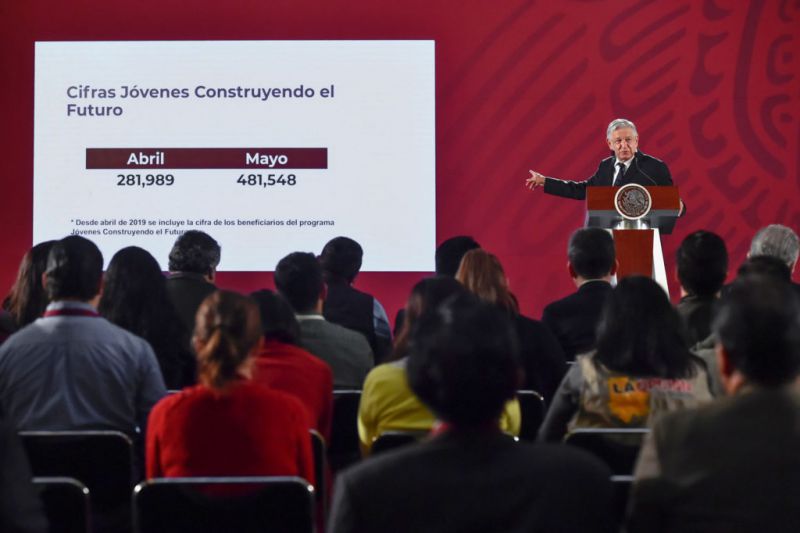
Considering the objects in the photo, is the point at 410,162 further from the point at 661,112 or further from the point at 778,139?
the point at 778,139

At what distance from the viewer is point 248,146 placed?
7.60 m

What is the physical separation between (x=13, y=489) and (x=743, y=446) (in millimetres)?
1126

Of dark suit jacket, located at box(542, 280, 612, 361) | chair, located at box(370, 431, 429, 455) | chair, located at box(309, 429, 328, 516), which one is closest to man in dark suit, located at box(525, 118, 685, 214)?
dark suit jacket, located at box(542, 280, 612, 361)

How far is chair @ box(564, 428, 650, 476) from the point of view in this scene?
95.8 inches

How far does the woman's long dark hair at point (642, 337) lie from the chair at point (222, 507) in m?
0.96

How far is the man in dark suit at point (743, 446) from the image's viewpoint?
1586mm

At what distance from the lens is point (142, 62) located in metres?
7.63

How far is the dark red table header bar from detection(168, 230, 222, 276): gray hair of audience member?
125 inches

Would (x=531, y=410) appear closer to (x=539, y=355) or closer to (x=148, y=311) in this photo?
(x=539, y=355)

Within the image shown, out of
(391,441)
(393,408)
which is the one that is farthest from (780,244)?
(391,441)

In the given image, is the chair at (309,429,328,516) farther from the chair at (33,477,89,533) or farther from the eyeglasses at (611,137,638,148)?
the eyeglasses at (611,137,638,148)

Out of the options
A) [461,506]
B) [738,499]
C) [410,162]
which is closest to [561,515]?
[461,506]

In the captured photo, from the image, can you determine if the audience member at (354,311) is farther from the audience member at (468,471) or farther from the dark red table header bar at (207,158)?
the audience member at (468,471)

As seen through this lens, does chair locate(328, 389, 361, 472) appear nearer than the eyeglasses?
Yes
